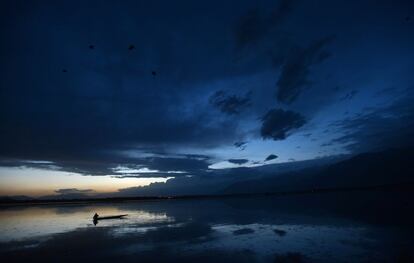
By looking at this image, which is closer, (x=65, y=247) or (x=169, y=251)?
(x=169, y=251)

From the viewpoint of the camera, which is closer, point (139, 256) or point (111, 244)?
point (139, 256)

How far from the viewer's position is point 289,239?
1298 inches

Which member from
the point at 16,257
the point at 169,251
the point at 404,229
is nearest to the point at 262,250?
the point at 169,251

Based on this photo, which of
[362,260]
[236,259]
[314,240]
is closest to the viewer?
[362,260]

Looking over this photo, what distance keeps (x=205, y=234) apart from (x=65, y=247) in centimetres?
1637

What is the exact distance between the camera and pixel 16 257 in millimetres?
27812

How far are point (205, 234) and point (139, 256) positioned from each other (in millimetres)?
13413

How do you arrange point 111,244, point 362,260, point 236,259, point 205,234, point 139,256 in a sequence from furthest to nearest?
1. point 205,234
2. point 111,244
3. point 139,256
4. point 236,259
5. point 362,260

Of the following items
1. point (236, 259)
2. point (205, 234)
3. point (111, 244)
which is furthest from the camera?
point (205, 234)

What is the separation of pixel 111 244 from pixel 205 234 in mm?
11638

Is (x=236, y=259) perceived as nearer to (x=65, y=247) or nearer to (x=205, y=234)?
(x=205, y=234)

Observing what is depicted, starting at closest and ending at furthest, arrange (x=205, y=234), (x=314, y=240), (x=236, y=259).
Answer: (x=236, y=259), (x=314, y=240), (x=205, y=234)

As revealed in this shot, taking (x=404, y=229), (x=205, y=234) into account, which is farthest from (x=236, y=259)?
(x=404, y=229)

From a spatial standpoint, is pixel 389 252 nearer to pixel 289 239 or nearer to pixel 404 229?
pixel 289 239
